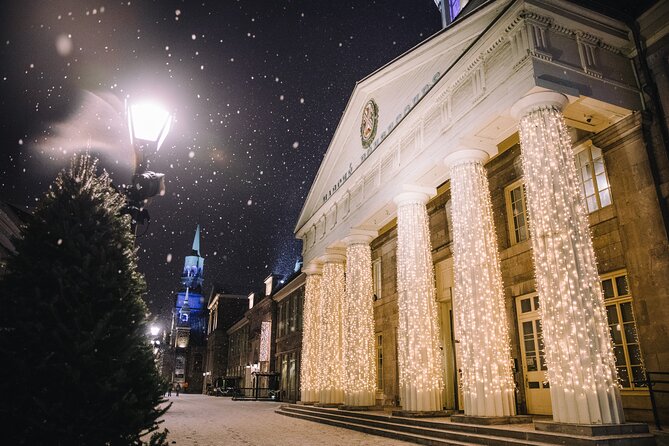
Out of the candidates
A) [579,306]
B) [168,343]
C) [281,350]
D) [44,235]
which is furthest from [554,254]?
[168,343]

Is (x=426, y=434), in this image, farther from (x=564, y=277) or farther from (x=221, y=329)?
(x=221, y=329)

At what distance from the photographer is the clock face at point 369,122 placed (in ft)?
49.3

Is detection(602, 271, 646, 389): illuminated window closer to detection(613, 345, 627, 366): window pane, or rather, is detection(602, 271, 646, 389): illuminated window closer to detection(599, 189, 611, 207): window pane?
detection(613, 345, 627, 366): window pane

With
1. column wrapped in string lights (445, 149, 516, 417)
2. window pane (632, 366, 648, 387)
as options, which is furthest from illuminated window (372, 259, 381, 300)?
window pane (632, 366, 648, 387)

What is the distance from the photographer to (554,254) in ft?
24.0

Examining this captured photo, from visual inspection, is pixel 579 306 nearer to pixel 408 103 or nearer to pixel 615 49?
pixel 615 49

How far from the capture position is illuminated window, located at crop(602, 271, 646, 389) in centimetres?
822

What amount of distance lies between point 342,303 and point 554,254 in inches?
413

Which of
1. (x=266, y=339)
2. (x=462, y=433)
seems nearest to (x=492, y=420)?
(x=462, y=433)

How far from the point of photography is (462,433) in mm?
8078

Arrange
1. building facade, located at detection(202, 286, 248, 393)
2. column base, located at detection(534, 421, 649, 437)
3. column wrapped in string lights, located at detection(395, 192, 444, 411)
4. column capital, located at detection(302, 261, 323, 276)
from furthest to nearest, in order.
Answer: building facade, located at detection(202, 286, 248, 393), column capital, located at detection(302, 261, 323, 276), column wrapped in string lights, located at detection(395, 192, 444, 411), column base, located at detection(534, 421, 649, 437)

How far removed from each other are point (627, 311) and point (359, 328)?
800 centimetres

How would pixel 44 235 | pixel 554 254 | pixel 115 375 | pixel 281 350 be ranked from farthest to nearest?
pixel 281 350, pixel 554 254, pixel 44 235, pixel 115 375

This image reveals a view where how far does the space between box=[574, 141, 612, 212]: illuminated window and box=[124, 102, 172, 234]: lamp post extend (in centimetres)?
852
